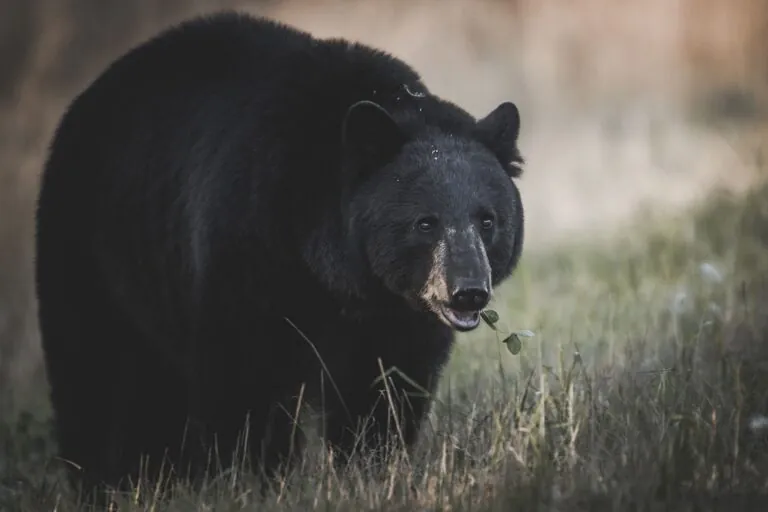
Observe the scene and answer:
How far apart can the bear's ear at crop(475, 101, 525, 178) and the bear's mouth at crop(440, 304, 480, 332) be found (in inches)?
29.0

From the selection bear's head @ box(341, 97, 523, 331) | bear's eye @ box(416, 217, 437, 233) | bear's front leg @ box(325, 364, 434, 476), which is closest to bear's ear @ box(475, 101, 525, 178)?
bear's head @ box(341, 97, 523, 331)

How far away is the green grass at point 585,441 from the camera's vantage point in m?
4.48

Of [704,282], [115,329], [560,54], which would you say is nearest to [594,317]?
[704,282]

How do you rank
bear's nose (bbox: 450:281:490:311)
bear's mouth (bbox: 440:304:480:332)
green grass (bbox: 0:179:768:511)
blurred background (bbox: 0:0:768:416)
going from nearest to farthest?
green grass (bbox: 0:179:768:511) < bear's nose (bbox: 450:281:490:311) < bear's mouth (bbox: 440:304:480:332) < blurred background (bbox: 0:0:768:416)

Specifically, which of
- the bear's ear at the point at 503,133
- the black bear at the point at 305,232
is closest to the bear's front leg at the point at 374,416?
the black bear at the point at 305,232


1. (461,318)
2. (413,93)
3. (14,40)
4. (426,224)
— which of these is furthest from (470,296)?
(14,40)

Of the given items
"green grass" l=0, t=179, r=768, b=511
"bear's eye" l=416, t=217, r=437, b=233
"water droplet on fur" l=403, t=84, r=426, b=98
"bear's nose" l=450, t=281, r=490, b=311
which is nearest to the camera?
"green grass" l=0, t=179, r=768, b=511

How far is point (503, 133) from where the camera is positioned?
5.68 meters

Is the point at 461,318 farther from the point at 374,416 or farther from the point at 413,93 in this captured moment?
the point at 413,93

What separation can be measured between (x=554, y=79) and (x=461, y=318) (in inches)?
355

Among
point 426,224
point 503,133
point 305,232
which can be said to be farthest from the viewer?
point 503,133

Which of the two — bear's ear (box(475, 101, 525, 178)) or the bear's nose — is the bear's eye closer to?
the bear's nose

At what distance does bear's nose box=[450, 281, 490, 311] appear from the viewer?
5086 mm

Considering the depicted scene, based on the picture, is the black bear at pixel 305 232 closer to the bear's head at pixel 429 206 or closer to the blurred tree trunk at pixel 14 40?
the bear's head at pixel 429 206
